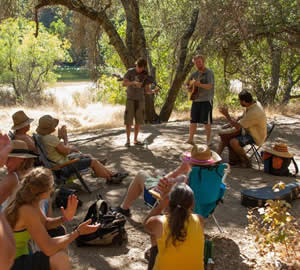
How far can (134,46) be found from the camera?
37.1 feet

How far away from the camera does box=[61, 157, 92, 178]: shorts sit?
4.69m

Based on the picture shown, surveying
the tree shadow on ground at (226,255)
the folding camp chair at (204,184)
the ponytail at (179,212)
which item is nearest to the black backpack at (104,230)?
the folding camp chair at (204,184)

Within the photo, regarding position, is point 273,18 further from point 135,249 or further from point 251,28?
point 135,249

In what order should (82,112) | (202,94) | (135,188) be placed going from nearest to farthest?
(135,188)
(202,94)
(82,112)

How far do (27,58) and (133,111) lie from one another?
16.1 metres

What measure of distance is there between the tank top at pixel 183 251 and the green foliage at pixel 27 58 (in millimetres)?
19470

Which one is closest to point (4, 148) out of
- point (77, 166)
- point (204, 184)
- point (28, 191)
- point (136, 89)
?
point (28, 191)

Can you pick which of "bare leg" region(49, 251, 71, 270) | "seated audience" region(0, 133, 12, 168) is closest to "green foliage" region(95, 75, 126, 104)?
"bare leg" region(49, 251, 71, 270)

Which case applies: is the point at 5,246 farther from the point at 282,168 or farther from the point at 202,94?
the point at 202,94

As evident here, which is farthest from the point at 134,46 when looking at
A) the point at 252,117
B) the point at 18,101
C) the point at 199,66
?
the point at 18,101

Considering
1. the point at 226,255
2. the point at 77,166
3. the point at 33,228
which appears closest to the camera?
the point at 33,228

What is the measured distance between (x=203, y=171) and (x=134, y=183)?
0.85 m

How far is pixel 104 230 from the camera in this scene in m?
3.51

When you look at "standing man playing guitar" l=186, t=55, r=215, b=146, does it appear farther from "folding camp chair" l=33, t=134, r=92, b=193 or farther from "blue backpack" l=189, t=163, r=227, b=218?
"blue backpack" l=189, t=163, r=227, b=218
